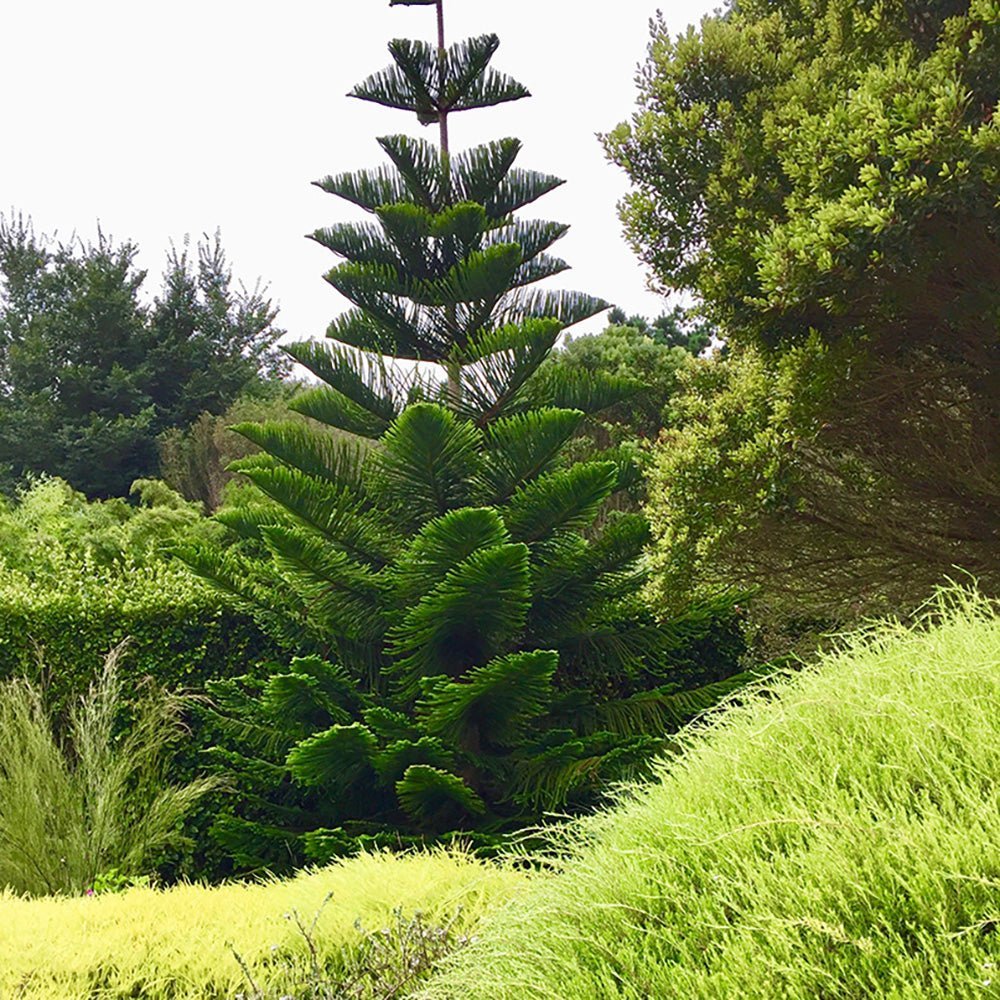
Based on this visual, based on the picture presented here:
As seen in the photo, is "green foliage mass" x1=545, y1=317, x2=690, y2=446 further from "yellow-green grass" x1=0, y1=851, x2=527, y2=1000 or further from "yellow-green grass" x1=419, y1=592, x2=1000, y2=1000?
"yellow-green grass" x1=419, y1=592, x2=1000, y2=1000

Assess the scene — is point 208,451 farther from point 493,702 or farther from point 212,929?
point 212,929

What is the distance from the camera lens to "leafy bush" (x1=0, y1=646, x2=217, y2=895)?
17.4 ft

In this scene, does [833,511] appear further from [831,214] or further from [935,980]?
[935,980]

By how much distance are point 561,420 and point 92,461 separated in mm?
15924

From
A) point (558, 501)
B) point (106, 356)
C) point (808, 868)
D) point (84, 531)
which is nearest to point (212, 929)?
point (808, 868)

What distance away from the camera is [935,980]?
1.47 metres

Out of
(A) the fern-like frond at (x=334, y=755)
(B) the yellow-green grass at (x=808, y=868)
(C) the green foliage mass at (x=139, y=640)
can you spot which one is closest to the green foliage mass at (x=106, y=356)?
(C) the green foliage mass at (x=139, y=640)

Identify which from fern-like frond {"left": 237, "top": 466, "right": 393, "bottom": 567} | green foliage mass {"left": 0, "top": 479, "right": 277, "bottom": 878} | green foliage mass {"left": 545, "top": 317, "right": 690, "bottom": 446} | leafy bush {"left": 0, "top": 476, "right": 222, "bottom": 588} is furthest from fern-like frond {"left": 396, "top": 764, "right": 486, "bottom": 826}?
green foliage mass {"left": 545, "top": 317, "right": 690, "bottom": 446}

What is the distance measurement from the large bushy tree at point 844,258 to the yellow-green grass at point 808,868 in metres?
1.97

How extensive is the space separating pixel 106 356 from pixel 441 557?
17823 mm

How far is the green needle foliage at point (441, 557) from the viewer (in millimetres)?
5055

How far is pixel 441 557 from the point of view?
503 cm

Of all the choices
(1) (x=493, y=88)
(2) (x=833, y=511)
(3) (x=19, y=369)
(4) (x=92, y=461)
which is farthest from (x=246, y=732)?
(3) (x=19, y=369)

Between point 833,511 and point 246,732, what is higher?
point 833,511
